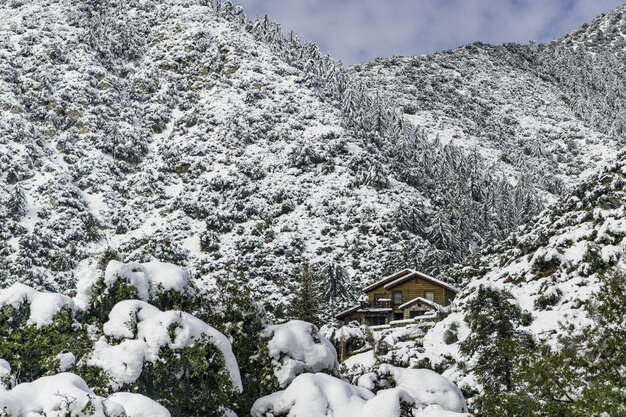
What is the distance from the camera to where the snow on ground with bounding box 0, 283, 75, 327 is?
2155 centimetres

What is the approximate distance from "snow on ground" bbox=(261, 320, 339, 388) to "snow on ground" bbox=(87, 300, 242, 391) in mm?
2595

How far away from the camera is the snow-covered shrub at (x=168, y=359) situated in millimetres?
18438

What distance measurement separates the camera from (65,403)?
46.5ft

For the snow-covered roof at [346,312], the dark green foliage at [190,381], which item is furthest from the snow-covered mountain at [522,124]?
the dark green foliage at [190,381]

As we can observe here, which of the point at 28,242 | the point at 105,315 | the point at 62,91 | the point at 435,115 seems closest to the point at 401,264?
the point at 28,242

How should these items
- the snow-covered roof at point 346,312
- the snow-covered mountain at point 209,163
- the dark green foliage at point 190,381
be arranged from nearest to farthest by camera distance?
the dark green foliage at point 190,381 → the snow-covered roof at point 346,312 → the snow-covered mountain at point 209,163

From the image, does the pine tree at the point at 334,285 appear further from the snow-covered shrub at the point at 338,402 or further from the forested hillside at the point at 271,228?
the snow-covered shrub at the point at 338,402

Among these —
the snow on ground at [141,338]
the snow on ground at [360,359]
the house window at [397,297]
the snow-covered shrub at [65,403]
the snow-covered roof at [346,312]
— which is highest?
the house window at [397,297]

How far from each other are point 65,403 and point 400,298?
4986cm

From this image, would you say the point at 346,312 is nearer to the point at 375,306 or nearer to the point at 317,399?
the point at 375,306

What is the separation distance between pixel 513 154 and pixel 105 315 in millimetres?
139858

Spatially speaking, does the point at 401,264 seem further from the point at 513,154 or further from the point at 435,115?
the point at 435,115

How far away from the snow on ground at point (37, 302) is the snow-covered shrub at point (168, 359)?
2.85m

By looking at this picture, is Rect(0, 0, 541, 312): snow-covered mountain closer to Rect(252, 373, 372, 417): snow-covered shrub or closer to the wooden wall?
the wooden wall
